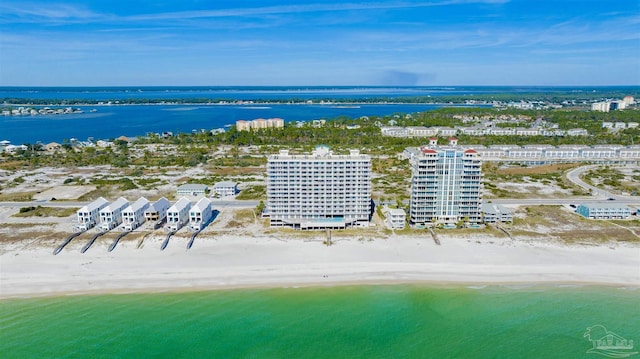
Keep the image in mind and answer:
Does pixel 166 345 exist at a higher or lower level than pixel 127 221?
lower

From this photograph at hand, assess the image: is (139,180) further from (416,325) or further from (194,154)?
(416,325)

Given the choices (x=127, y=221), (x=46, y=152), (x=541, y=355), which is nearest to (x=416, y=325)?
(x=541, y=355)

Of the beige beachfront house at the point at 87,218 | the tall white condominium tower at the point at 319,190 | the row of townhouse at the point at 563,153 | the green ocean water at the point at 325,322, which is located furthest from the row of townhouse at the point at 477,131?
the green ocean water at the point at 325,322

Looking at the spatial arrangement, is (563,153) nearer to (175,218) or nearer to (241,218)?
(241,218)

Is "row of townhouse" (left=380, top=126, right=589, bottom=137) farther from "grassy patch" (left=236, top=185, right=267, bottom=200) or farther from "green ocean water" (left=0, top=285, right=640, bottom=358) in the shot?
"green ocean water" (left=0, top=285, right=640, bottom=358)

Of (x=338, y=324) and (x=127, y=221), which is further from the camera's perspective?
(x=127, y=221)

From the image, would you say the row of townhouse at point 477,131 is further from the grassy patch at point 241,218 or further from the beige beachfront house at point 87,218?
the beige beachfront house at point 87,218
